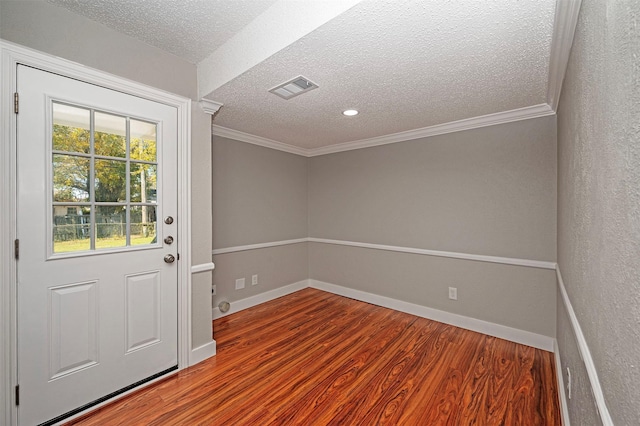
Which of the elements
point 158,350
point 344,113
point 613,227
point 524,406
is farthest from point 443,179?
point 158,350

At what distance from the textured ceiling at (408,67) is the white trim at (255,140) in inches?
9.5

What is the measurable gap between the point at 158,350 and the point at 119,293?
546 millimetres

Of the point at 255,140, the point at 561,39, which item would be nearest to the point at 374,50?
the point at 561,39

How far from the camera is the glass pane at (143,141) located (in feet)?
6.21

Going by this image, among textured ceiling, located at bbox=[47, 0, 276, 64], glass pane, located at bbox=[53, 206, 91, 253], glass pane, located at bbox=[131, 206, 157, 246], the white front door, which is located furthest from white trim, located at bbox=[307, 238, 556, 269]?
glass pane, located at bbox=[53, 206, 91, 253]

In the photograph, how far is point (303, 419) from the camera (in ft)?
5.40

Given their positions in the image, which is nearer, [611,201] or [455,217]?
[611,201]

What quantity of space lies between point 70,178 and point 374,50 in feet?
6.58

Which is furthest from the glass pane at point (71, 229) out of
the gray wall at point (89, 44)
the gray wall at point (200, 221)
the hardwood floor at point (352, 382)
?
the hardwood floor at point (352, 382)

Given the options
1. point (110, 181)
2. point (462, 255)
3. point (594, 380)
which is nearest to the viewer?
point (594, 380)

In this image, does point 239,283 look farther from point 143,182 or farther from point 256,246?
point 143,182

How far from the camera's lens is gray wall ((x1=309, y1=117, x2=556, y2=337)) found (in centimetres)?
246

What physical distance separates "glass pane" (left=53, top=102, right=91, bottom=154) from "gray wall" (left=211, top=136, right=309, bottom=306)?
141 centimetres

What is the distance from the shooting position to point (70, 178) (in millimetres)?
1634
